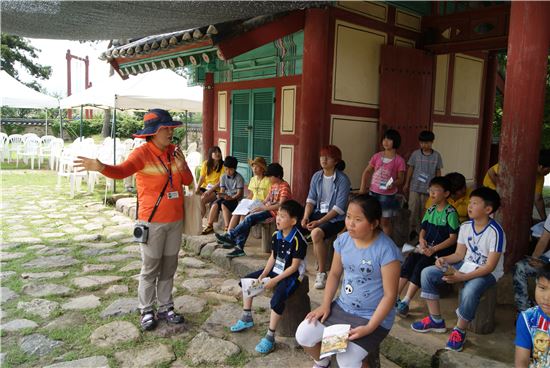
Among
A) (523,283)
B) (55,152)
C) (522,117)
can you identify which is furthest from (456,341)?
(55,152)

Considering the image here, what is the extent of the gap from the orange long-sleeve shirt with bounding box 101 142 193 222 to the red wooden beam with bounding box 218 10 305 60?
2.25 meters

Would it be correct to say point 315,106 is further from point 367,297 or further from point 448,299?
point 367,297

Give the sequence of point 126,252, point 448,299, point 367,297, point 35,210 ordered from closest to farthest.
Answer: point 367,297 → point 448,299 → point 126,252 → point 35,210

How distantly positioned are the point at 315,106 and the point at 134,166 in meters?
2.70

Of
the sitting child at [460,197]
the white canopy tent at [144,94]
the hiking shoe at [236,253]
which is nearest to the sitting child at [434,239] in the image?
the sitting child at [460,197]

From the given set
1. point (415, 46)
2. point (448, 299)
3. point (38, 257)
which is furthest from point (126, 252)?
point (415, 46)

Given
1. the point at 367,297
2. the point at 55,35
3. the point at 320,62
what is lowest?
the point at 367,297

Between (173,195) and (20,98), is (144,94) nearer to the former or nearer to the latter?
(173,195)

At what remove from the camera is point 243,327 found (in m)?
3.64

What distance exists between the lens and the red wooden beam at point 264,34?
5.36m

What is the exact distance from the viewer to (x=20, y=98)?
47.1ft

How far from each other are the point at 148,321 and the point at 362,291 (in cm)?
200

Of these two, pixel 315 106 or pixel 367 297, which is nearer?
pixel 367 297

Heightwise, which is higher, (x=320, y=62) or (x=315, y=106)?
(x=320, y=62)
